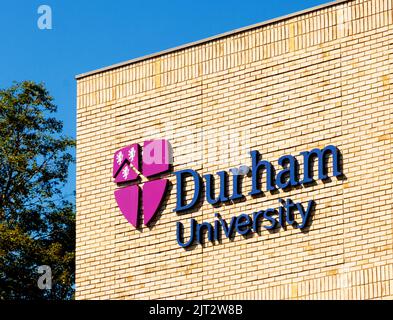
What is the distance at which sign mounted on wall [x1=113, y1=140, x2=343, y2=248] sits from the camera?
3325cm

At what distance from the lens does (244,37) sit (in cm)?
3516

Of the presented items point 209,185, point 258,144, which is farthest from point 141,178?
point 258,144

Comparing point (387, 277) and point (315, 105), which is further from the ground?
point (315, 105)

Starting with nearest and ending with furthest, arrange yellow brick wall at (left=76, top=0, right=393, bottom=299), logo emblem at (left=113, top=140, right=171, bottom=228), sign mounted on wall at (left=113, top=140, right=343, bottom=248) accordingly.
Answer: yellow brick wall at (left=76, top=0, right=393, bottom=299) → sign mounted on wall at (left=113, top=140, right=343, bottom=248) → logo emblem at (left=113, top=140, right=171, bottom=228)

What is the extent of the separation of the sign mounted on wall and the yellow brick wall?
0.57ft

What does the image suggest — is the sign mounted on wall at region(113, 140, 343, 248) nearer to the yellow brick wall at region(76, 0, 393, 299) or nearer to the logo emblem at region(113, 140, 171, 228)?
the logo emblem at region(113, 140, 171, 228)

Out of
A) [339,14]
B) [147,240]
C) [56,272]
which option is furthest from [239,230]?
[56,272]

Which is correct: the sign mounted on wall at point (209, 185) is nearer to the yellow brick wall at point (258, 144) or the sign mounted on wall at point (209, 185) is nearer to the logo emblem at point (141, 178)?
the logo emblem at point (141, 178)

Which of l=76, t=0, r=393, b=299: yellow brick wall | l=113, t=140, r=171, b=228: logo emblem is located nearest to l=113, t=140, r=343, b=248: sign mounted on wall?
l=113, t=140, r=171, b=228: logo emblem

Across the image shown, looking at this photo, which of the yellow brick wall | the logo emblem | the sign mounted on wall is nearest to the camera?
the yellow brick wall

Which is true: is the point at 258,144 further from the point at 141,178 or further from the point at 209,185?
the point at 141,178

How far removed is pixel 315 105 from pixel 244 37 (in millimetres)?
2762

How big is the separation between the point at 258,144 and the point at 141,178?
328 cm

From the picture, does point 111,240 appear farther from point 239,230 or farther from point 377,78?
point 377,78
